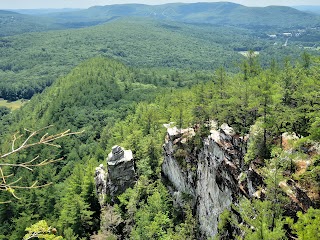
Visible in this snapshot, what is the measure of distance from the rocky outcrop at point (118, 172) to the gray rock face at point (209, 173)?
7.00m

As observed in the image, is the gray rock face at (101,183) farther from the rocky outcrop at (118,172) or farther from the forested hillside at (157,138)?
the forested hillside at (157,138)

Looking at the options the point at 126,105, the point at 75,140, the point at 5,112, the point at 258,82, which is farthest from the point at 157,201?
the point at 5,112

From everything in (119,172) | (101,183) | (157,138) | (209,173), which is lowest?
(101,183)

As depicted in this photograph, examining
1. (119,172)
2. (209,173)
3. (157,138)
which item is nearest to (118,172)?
(119,172)

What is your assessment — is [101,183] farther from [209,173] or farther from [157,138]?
[209,173]

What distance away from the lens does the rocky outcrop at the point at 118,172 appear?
51312mm

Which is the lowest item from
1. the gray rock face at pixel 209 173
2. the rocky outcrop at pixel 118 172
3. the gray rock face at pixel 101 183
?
the gray rock face at pixel 101 183

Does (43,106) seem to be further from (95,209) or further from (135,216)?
(135,216)

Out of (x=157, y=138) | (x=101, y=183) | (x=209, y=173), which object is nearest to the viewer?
(x=209, y=173)

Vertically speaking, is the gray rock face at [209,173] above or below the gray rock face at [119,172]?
above

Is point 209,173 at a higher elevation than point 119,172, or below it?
higher

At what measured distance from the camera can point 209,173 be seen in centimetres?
3953

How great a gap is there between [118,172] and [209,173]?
1786cm

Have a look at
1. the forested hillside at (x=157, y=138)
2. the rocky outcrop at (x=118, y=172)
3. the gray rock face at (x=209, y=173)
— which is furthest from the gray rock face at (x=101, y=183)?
the gray rock face at (x=209, y=173)
